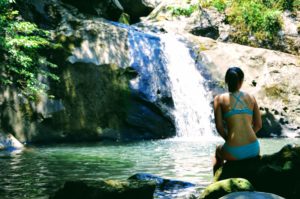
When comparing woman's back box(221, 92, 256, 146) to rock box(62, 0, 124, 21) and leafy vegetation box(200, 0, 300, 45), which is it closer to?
rock box(62, 0, 124, 21)

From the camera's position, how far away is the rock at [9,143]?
12.6m

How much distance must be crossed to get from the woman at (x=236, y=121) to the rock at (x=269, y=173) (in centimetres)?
15

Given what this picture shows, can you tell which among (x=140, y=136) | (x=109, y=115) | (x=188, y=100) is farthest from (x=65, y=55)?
(x=188, y=100)

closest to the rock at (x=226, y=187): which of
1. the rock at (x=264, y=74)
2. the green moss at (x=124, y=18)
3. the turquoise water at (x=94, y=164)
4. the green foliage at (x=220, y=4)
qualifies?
the turquoise water at (x=94, y=164)

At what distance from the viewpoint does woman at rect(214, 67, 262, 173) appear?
539cm

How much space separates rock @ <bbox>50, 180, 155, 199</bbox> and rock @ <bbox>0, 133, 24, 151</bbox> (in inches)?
299

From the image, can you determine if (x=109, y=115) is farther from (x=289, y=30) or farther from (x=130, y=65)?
(x=289, y=30)

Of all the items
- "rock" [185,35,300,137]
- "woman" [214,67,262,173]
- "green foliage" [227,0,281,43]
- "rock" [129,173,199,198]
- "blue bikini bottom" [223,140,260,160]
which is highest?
"green foliage" [227,0,281,43]

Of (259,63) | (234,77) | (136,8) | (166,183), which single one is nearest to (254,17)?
(259,63)

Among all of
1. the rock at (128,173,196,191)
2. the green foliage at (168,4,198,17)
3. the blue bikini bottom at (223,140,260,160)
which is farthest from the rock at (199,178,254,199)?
the green foliage at (168,4,198,17)

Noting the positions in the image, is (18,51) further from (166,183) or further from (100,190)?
(100,190)

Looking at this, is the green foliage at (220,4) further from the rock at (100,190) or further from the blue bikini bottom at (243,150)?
the rock at (100,190)

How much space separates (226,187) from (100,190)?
143 centimetres

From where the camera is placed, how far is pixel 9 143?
12836 mm
